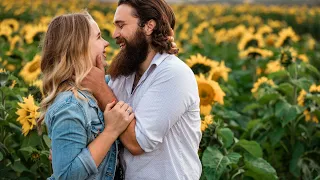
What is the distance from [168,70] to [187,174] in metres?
0.45

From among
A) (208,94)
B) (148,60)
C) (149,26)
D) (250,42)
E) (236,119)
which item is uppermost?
(149,26)

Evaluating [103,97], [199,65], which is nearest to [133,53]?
[103,97]

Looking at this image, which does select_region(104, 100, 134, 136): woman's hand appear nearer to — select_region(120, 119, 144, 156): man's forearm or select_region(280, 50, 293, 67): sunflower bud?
select_region(120, 119, 144, 156): man's forearm

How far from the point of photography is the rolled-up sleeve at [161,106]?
8.27 ft

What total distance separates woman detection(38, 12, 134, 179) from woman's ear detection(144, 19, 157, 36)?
182 millimetres

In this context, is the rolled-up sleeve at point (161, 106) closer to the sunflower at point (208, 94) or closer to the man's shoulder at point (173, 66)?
the man's shoulder at point (173, 66)

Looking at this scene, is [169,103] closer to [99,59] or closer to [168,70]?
[168,70]

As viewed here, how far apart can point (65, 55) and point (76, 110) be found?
241 mm

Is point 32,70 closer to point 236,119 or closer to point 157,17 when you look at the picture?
point 236,119

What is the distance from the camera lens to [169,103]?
254 cm

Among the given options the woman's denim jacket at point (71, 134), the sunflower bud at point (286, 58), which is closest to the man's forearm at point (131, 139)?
the woman's denim jacket at point (71, 134)

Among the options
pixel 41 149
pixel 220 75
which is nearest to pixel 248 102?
pixel 220 75

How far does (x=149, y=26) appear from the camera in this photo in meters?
2.67

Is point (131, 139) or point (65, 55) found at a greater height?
point (65, 55)
